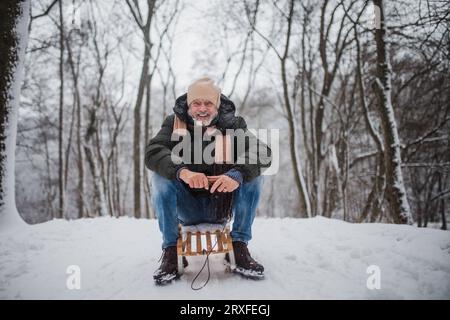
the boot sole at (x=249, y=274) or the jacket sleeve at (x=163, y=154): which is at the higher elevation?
the jacket sleeve at (x=163, y=154)

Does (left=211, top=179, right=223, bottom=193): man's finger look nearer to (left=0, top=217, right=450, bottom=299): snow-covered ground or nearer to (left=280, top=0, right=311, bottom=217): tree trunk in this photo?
(left=0, top=217, right=450, bottom=299): snow-covered ground

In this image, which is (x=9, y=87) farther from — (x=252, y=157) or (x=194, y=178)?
(x=252, y=157)

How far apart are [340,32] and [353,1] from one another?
1877 millimetres

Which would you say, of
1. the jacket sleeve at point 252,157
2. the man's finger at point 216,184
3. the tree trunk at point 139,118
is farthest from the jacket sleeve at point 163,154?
the tree trunk at point 139,118

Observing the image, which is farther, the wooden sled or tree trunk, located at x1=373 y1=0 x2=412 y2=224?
tree trunk, located at x1=373 y1=0 x2=412 y2=224

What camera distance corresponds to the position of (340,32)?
9.36 m

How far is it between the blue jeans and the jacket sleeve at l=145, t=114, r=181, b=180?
7cm

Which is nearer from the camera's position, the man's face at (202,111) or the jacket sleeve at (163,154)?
the jacket sleeve at (163,154)

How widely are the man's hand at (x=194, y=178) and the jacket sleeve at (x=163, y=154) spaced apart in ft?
0.25

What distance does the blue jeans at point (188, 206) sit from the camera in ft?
6.63

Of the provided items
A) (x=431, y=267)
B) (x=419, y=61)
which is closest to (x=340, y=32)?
(x=419, y=61)

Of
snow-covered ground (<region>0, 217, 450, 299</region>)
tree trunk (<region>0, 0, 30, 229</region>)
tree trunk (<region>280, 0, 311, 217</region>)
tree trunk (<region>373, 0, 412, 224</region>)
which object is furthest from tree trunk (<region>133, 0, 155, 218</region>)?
tree trunk (<region>373, 0, 412, 224</region>)

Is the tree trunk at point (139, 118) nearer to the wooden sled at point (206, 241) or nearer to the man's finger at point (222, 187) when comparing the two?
the wooden sled at point (206, 241)

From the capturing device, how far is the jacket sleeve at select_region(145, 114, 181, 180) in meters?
1.98
